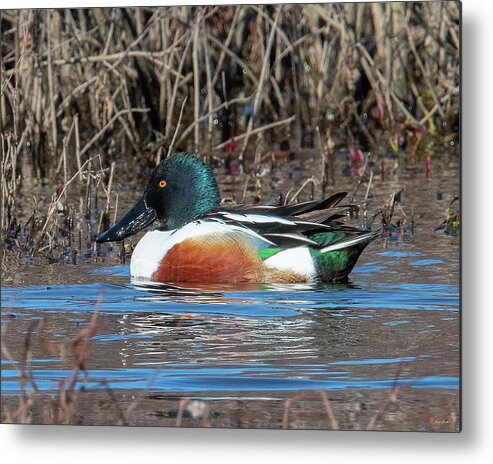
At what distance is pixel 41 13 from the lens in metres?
8.55

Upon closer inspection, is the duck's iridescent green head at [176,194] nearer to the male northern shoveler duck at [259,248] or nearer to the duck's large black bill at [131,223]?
the duck's large black bill at [131,223]

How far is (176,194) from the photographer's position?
9.70 meters

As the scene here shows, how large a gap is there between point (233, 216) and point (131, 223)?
74 cm

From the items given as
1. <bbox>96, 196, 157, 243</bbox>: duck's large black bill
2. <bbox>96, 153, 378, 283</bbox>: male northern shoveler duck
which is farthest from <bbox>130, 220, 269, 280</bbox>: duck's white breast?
<bbox>96, 196, 157, 243</bbox>: duck's large black bill

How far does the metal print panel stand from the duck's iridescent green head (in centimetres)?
1

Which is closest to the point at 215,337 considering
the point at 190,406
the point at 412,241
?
the point at 190,406

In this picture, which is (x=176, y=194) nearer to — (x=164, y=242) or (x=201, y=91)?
(x=164, y=242)

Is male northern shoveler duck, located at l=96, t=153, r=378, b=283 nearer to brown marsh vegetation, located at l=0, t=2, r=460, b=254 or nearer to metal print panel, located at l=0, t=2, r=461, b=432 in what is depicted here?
metal print panel, located at l=0, t=2, r=461, b=432

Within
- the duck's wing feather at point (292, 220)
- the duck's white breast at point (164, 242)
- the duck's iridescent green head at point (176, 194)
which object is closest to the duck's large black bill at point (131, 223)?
the duck's iridescent green head at point (176, 194)

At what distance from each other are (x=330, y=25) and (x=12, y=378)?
237 cm

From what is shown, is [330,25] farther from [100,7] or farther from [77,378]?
[77,378]

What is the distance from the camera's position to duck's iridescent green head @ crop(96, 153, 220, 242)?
967 cm

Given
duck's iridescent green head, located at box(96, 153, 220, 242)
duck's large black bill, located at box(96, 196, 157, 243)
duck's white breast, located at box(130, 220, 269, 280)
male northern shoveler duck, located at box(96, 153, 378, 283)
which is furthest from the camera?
duck's iridescent green head, located at box(96, 153, 220, 242)

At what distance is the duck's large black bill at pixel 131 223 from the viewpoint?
9.53 m
